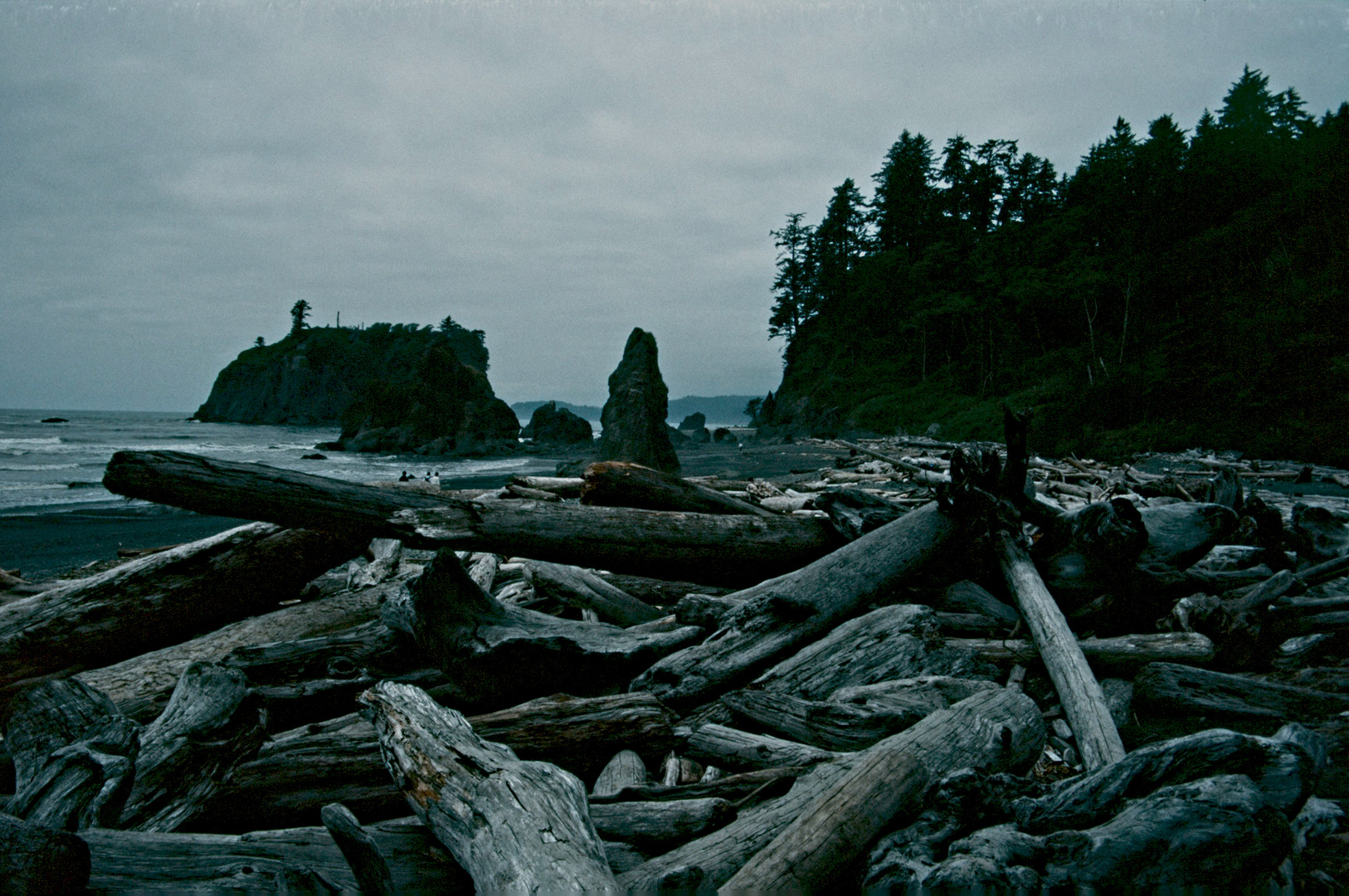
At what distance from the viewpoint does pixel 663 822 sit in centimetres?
227

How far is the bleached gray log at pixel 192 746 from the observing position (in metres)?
2.46

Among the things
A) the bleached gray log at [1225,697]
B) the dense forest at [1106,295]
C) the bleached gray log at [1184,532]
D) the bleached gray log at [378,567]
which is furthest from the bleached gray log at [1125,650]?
the dense forest at [1106,295]

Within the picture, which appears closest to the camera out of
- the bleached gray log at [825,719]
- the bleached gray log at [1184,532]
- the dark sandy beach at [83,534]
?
the bleached gray log at [825,719]

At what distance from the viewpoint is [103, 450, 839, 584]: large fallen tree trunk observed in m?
3.73

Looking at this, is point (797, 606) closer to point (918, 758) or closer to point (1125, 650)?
point (918, 758)

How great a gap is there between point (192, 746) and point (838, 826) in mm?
2790

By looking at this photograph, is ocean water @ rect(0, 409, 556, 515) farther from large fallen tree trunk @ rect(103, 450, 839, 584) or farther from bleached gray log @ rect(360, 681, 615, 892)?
bleached gray log @ rect(360, 681, 615, 892)

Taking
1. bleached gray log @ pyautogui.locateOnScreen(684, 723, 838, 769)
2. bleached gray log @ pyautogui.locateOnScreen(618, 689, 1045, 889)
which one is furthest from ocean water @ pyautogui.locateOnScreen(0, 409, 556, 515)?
bleached gray log @ pyautogui.locateOnScreen(618, 689, 1045, 889)

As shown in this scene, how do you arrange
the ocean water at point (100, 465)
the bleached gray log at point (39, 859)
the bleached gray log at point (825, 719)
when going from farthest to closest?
the ocean water at point (100, 465) < the bleached gray log at point (825, 719) < the bleached gray log at point (39, 859)

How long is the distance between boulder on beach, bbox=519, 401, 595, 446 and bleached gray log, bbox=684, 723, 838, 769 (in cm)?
4756

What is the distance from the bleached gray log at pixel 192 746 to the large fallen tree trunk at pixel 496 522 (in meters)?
1.20

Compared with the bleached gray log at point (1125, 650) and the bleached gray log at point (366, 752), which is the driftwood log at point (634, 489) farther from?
the bleached gray log at point (366, 752)

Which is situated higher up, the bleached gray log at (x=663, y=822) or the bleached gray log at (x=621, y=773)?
the bleached gray log at (x=663, y=822)

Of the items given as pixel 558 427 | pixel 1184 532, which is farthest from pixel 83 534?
pixel 558 427
